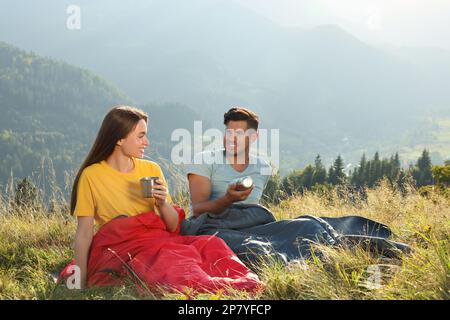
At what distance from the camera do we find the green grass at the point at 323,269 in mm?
2574

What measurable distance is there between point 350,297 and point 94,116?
621ft

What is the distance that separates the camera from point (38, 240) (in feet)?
17.1

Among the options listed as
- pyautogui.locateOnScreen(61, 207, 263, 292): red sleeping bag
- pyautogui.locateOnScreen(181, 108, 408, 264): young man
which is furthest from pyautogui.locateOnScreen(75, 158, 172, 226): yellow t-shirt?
pyautogui.locateOnScreen(181, 108, 408, 264): young man

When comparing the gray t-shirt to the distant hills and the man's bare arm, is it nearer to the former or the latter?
the man's bare arm

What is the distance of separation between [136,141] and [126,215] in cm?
51

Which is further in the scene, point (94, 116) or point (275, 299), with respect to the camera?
point (94, 116)

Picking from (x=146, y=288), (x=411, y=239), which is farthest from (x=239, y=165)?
(x=146, y=288)

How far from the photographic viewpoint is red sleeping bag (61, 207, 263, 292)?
121 inches

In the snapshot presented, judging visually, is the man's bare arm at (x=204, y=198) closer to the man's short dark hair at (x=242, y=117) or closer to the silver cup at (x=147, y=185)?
the man's short dark hair at (x=242, y=117)

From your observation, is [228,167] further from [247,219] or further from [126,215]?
[126,215]

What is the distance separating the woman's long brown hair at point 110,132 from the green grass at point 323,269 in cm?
79

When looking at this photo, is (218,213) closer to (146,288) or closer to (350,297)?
(146,288)

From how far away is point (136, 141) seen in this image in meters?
3.67

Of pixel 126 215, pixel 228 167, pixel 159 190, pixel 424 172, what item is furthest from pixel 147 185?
pixel 424 172
